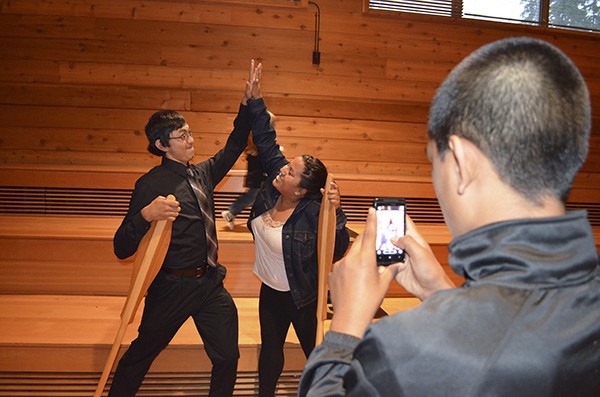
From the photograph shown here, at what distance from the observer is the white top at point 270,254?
3074mm

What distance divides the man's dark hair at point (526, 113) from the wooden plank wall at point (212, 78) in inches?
187

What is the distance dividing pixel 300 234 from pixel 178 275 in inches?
25.6

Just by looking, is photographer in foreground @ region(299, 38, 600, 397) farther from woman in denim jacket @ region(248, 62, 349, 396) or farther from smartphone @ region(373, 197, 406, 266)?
woman in denim jacket @ region(248, 62, 349, 396)

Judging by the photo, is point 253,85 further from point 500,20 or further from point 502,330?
point 500,20

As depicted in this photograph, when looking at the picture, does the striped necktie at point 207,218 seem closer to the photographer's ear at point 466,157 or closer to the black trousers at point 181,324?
the black trousers at point 181,324

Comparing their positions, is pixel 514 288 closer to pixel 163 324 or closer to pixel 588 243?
pixel 588 243

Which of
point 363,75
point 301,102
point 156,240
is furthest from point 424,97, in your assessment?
point 156,240

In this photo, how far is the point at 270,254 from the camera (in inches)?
123

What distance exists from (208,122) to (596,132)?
420cm

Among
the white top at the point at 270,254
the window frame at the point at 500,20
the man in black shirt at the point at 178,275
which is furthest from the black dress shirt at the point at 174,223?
the window frame at the point at 500,20

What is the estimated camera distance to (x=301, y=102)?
19.5 ft

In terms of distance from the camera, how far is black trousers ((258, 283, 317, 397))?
3045mm

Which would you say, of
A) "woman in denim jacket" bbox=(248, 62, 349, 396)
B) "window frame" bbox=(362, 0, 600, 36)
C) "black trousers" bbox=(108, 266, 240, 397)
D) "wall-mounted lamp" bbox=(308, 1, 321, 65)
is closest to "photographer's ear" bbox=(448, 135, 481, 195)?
"woman in denim jacket" bbox=(248, 62, 349, 396)

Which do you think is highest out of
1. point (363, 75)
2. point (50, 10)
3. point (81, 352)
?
point (50, 10)
